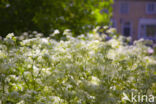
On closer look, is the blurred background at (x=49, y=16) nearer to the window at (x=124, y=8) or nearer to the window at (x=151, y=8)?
the window at (x=124, y=8)

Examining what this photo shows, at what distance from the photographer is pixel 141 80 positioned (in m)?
3.09

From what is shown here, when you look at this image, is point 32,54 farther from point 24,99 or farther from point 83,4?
point 83,4

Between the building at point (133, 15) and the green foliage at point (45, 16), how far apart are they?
13.9 metres

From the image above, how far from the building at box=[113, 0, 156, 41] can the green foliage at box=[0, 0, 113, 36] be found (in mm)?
13934

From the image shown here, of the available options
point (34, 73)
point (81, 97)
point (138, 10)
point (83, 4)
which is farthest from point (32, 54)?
point (138, 10)

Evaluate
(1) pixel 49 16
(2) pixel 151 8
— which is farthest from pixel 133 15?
(1) pixel 49 16

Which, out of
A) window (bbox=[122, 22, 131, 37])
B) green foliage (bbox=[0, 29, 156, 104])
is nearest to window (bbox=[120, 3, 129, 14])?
window (bbox=[122, 22, 131, 37])

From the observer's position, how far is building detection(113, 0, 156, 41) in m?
20.3

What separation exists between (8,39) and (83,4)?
4.09m

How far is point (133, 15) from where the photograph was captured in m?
20.5

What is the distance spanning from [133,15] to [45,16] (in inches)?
611

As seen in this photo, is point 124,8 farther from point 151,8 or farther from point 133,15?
point 151,8

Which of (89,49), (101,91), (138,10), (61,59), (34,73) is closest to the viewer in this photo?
(101,91)

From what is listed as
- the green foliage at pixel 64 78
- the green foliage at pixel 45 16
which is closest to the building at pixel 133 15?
the green foliage at pixel 45 16
